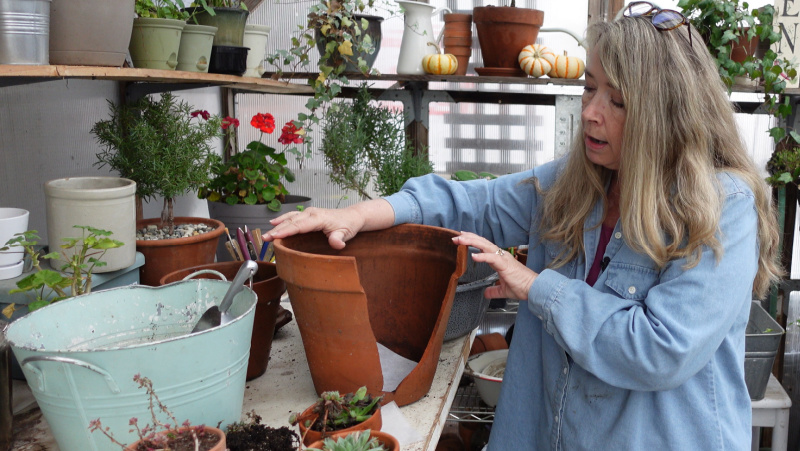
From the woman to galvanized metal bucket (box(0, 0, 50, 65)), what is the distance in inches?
18.2

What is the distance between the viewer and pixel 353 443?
0.86 meters

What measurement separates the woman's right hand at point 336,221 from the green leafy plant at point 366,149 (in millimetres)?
1169

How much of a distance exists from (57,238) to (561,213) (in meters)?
0.91

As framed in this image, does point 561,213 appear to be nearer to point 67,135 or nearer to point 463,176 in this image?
point 463,176

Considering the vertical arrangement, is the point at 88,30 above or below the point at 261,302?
above

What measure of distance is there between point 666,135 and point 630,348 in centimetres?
34

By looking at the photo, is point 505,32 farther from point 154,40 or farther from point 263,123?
point 154,40

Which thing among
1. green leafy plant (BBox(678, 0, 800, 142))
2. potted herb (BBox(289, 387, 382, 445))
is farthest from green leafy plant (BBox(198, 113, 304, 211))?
green leafy plant (BBox(678, 0, 800, 142))

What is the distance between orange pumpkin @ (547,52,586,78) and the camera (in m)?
2.58

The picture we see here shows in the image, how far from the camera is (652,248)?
1077 millimetres

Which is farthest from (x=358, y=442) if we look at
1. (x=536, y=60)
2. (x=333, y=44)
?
(x=536, y=60)

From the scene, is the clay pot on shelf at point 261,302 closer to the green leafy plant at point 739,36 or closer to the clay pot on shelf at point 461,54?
the clay pot on shelf at point 461,54

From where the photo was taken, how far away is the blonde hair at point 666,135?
1.07 meters

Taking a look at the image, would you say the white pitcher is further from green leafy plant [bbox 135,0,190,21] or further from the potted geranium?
green leafy plant [bbox 135,0,190,21]
